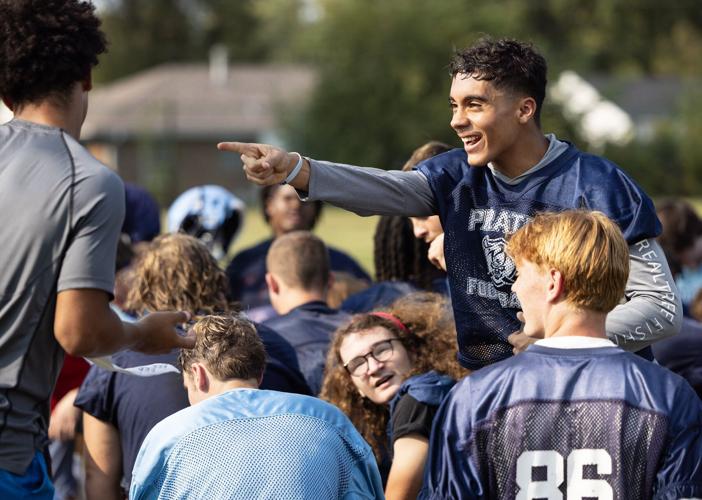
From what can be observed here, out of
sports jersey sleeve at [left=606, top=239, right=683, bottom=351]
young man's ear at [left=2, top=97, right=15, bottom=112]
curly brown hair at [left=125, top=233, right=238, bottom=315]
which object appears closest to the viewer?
young man's ear at [left=2, top=97, right=15, bottom=112]

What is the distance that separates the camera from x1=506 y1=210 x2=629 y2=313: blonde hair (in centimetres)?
292

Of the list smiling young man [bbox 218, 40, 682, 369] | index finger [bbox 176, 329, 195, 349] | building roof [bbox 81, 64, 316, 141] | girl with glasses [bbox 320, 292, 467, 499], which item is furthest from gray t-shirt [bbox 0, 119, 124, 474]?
building roof [bbox 81, 64, 316, 141]

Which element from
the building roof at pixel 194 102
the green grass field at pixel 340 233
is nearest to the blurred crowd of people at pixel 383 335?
the green grass field at pixel 340 233

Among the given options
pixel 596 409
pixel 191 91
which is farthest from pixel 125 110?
pixel 596 409

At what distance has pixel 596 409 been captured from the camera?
2852mm

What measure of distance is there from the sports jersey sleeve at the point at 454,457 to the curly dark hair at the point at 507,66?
1160 mm

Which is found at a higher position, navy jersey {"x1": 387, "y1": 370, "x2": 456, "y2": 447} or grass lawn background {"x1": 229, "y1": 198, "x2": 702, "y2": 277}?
navy jersey {"x1": 387, "y1": 370, "x2": 456, "y2": 447}

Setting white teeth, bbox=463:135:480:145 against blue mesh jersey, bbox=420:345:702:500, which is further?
white teeth, bbox=463:135:480:145

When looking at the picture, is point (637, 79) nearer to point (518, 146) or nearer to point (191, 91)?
point (191, 91)

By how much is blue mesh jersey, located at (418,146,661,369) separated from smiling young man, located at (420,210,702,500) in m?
0.54

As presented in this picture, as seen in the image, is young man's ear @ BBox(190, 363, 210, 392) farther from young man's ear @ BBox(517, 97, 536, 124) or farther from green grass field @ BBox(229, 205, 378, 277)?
green grass field @ BBox(229, 205, 378, 277)

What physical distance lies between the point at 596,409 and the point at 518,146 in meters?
1.10

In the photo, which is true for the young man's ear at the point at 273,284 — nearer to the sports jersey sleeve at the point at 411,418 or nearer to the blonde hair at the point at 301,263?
the blonde hair at the point at 301,263

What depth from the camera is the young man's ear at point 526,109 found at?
366 cm
